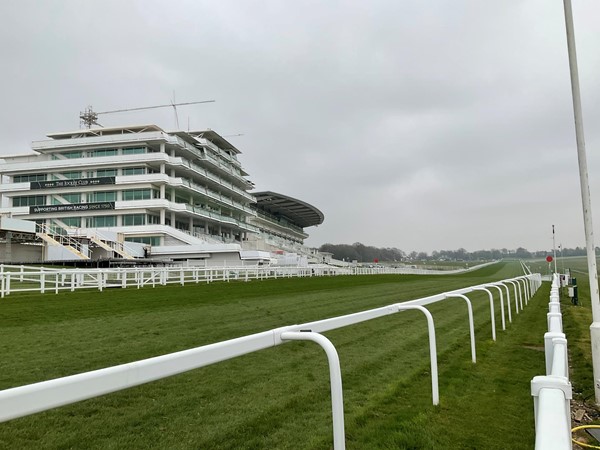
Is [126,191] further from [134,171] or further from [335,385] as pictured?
[335,385]

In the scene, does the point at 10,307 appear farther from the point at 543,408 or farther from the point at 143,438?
the point at 543,408

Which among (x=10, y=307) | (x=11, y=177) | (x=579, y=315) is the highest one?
(x=11, y=177)

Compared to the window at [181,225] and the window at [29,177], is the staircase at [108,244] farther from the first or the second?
the window at [29,177]

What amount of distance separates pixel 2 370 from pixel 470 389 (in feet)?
18.9

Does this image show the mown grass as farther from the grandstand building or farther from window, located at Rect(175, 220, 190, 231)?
window, located at Rect(175, 220, 190, 231)

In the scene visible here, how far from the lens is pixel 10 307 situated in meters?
12.7

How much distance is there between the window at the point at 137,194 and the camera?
5212 centimetres

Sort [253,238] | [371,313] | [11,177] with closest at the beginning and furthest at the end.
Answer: [371,313]
[11,177]
[253,238]

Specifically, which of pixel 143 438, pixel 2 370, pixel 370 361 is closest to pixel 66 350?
pixel 2 370

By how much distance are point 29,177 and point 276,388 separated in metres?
60.6

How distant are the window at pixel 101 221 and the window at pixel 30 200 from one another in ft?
21.0

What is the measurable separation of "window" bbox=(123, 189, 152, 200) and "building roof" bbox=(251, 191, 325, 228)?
3598cm

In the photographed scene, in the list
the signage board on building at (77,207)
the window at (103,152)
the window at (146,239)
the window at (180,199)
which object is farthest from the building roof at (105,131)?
the window at (146,239)

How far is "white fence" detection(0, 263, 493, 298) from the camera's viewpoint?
17.7 metres
